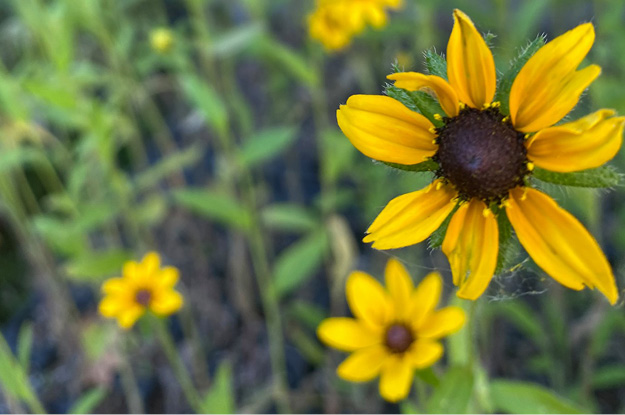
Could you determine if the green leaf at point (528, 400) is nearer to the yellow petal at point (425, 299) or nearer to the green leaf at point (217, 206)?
the yellow petal at point (425, 299)

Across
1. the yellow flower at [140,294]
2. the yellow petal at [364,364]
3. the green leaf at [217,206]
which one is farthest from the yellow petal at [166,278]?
the yellow petal at [364,364]

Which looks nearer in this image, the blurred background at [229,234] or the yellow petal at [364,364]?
the yellow petal at [364,364]

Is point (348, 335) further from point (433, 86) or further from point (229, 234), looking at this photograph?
point (229, 234)

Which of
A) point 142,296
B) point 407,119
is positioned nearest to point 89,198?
point 142,296

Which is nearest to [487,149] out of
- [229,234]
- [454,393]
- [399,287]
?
[454,393]

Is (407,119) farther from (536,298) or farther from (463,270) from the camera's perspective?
(536,298)

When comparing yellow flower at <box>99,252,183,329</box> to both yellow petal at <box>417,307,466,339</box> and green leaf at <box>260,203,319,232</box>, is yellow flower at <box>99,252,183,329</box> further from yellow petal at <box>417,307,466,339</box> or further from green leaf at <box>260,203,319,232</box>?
yellow petal at <box>417,307,466,339</box>
